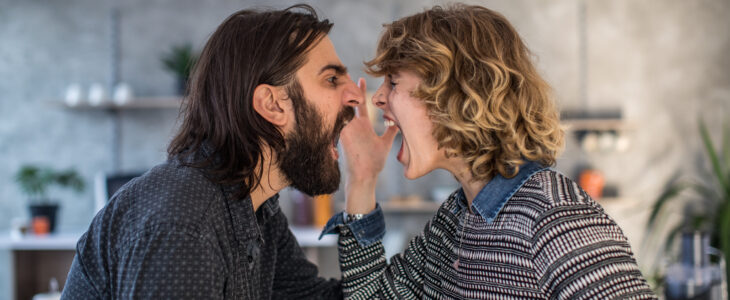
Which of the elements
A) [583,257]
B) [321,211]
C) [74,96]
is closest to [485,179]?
[583,257]

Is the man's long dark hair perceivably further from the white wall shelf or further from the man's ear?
the white wall shelf

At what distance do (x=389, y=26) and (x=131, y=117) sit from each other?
3631mm

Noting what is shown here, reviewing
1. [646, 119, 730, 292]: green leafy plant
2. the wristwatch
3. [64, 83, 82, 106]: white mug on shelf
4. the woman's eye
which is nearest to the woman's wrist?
→ the wristwatch

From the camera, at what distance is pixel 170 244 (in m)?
0.92

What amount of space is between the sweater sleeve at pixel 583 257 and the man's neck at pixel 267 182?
648 millimetres

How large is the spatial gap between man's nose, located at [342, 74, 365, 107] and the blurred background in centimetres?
251

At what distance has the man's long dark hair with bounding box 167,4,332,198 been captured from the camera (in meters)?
1.29

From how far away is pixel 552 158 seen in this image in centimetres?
120

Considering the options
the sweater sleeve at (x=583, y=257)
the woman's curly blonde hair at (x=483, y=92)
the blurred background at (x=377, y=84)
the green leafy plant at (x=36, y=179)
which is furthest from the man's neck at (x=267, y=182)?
the green leafy plant at (x=36, y=179)

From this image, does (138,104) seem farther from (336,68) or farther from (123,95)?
(336,68)

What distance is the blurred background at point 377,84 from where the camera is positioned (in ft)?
13.7

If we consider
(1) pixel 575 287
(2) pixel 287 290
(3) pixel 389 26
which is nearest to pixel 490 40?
(3) pixel 389 26

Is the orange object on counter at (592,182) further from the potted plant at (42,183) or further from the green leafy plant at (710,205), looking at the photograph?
the potted plant at (42,183)

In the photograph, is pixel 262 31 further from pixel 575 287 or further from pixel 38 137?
pixel 38 137
